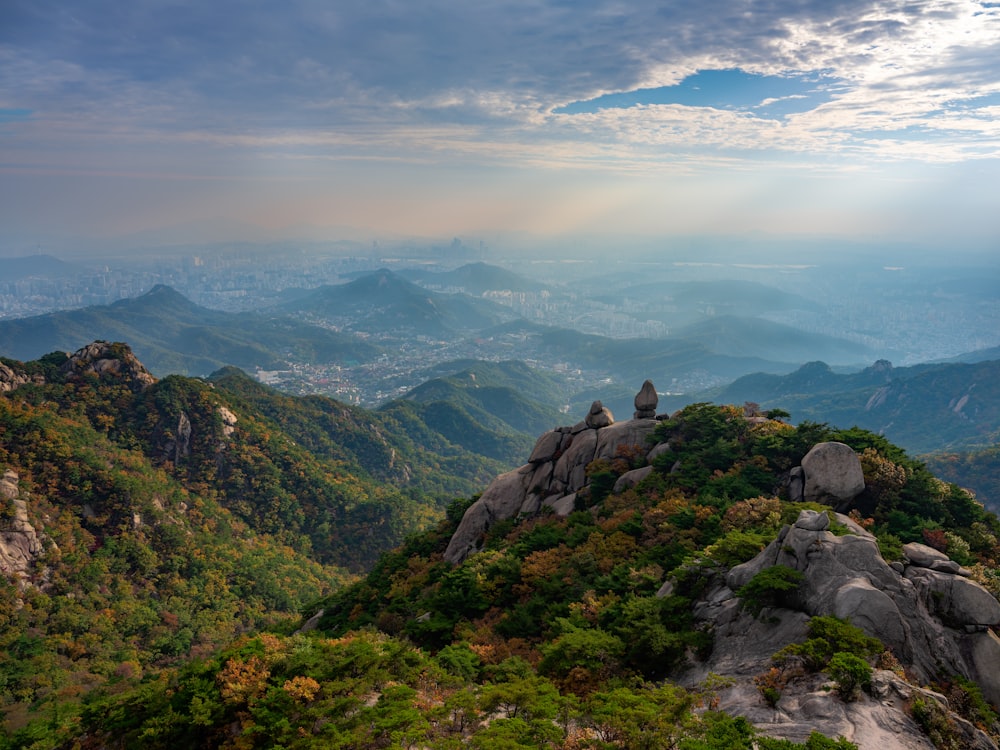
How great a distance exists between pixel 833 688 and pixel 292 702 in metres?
11.2

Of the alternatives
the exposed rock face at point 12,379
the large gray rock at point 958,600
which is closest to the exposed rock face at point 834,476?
the large gray rock at point 958,600

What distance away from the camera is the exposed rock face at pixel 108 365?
6275 cm

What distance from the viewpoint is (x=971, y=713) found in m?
10.1

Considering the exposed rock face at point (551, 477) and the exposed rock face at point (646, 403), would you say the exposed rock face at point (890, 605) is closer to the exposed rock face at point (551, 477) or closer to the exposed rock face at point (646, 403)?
the exposed rock face at point (551, 477)

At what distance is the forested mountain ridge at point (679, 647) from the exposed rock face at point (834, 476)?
0.17m

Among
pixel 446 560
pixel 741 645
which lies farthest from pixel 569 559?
pixel 446 560

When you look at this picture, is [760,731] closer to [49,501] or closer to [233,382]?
[49,501]

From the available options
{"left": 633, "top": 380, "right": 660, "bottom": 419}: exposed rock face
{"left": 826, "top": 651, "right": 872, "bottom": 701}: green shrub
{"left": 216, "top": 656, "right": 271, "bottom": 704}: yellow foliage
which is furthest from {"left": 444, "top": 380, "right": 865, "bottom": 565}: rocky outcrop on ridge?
{"left": 826, "top": 651, "right": 872, "bottom": 701}: green shrub

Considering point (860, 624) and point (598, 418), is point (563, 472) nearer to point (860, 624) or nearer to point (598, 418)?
point (598, 418)

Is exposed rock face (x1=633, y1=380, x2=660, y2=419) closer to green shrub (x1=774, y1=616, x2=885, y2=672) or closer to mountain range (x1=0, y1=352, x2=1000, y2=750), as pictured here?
mountain range (x1=0, y1=352, x2=1000, y2=750)

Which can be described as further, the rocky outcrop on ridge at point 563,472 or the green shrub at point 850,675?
the rocky outcrop on ridge at point 563,472

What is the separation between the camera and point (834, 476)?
59.3 feet

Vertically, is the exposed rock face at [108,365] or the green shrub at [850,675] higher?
the green shrub at [850,675]

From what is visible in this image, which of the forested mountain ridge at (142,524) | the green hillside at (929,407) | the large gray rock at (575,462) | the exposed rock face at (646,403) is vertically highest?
the exposed rock face at (646,403)
